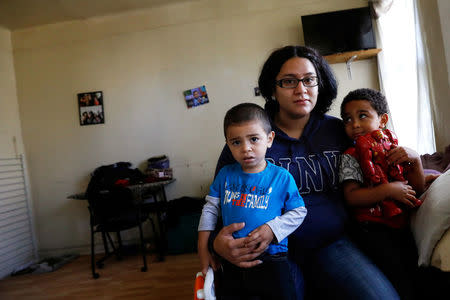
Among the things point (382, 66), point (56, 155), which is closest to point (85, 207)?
point (56, 155)

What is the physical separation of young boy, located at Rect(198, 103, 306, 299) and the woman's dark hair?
0.29 m

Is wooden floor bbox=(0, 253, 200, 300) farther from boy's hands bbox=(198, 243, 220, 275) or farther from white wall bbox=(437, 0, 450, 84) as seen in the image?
white wall bbox=(437, 0, 450, 84)

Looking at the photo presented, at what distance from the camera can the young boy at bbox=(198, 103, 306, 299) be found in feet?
2.97

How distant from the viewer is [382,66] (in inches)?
127

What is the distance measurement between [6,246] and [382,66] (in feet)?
16.9

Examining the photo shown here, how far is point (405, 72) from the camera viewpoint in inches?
112

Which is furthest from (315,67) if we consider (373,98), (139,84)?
(139,84)

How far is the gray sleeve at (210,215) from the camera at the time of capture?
106 cm

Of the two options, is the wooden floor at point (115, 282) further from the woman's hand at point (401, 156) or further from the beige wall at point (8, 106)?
the woman's hand at point (401, 156)

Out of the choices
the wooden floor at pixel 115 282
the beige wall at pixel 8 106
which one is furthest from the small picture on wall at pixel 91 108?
the wooden floor at pixel 115 282

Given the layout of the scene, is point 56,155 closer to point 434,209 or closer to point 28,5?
point 28,5

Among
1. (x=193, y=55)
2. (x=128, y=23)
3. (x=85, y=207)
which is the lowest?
(x=85, y=207)

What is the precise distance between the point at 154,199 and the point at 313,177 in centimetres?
252

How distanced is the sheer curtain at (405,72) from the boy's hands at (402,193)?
160 cm
